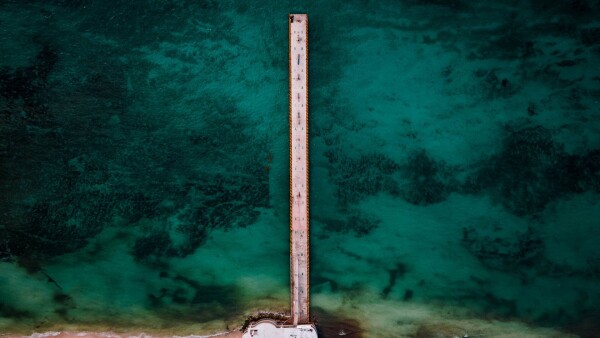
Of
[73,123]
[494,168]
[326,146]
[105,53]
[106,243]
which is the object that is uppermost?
[105,53]

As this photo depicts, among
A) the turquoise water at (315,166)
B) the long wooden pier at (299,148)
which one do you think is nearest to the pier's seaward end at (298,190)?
the long wooden pier at (299,148)

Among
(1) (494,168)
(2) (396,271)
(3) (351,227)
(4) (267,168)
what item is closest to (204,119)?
(4) (267,168)

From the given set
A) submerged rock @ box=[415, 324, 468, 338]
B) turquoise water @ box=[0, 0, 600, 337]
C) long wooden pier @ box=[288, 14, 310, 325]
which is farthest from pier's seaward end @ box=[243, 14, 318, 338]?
submerged rock @ box=[415, 324, 468, 338]

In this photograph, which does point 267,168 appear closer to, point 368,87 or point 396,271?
point 368,87

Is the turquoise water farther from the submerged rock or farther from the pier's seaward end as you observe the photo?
the pier's seaward end

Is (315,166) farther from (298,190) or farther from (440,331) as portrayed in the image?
(440,331)

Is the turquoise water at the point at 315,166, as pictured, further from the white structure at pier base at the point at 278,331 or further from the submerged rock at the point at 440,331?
the white structure at pier base at the point at 278,331
